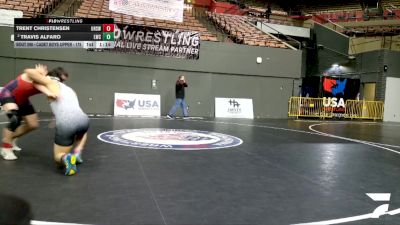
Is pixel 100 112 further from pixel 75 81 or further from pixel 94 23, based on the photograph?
pixel 94 23

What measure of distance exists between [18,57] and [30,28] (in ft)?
8.17

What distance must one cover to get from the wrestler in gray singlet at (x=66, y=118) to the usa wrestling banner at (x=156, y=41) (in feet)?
34.9

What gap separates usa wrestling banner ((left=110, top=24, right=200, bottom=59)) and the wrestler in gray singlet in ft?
34.9

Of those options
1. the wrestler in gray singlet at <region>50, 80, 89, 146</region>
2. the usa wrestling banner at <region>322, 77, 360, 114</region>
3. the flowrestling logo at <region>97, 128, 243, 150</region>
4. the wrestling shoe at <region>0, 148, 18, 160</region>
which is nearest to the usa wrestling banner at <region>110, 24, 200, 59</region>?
the flowrestling logo at <region>97, 128, 243, 150</region>

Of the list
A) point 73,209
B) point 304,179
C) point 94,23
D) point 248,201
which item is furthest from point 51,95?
point 94,23

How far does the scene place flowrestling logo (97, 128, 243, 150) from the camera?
6.16m

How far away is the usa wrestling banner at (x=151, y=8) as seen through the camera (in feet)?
43.4

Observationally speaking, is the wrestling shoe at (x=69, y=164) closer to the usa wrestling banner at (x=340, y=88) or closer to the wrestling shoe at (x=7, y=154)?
the wrestling shoe at (x=7, y=154)

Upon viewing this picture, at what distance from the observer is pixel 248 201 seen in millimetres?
3219

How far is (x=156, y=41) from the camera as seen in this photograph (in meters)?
14.8
